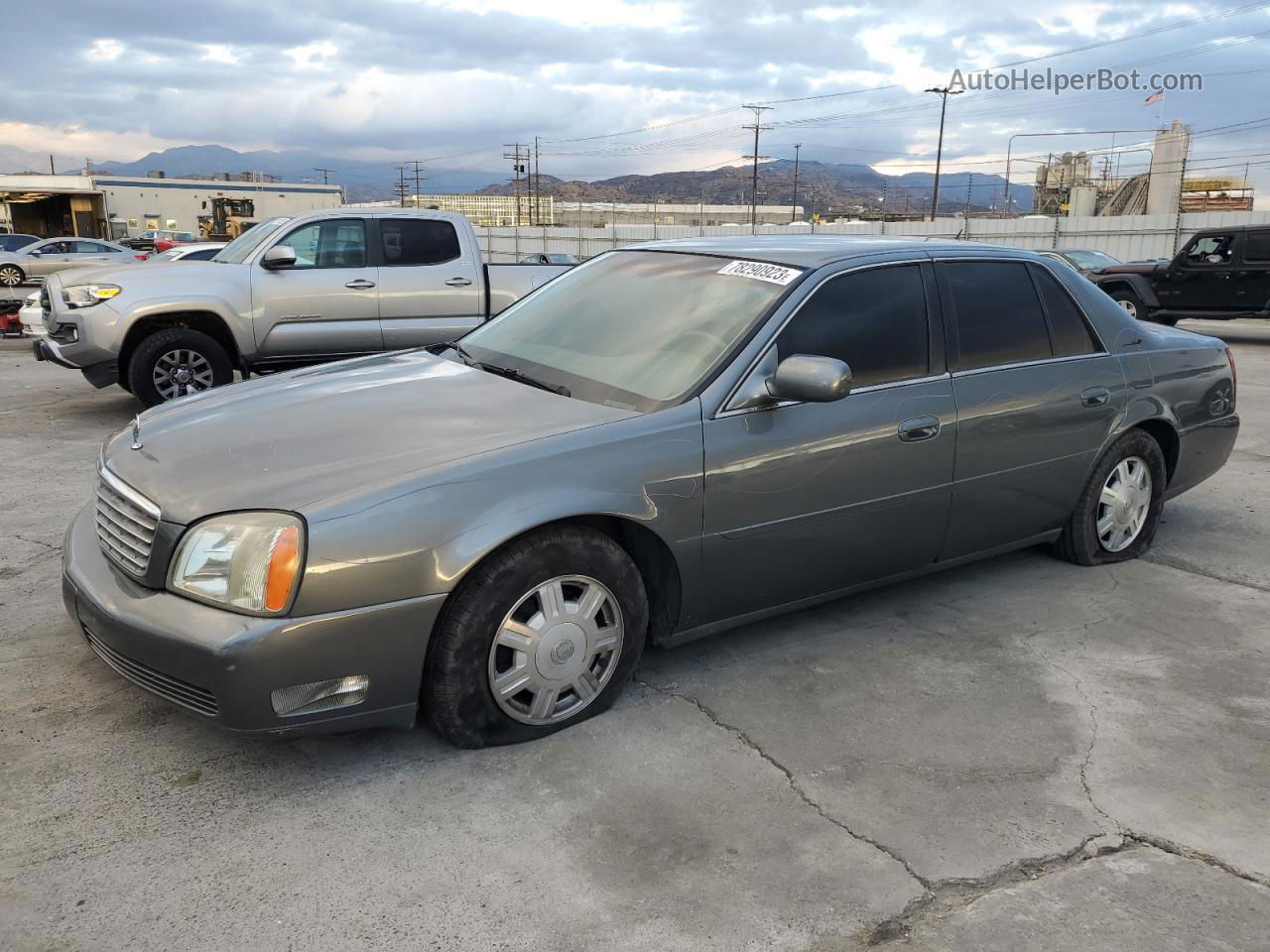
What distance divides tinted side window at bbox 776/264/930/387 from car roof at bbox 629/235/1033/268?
0.13m

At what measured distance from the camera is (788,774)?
3.06m

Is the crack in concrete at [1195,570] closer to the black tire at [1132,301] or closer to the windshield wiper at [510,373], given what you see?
the windshield wiper at [510,373]

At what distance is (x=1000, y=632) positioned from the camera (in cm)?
420

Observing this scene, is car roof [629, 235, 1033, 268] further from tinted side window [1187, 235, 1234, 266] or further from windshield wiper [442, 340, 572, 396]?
tinted side window [1187, 235, 1234, 266]

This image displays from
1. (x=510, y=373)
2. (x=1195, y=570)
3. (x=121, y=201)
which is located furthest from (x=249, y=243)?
(x=121, y=201)

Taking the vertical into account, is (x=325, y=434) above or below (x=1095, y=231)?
below

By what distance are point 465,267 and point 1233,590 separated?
672 centimetres

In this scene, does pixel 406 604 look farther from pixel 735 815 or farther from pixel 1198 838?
pixel 1198 838

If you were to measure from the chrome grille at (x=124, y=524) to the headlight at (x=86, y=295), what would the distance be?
579 centimetres

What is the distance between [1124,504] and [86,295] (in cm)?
794

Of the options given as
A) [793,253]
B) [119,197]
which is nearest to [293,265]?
[793,253]

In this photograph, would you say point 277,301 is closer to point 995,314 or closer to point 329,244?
point 329,244

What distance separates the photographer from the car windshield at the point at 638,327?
355 cm

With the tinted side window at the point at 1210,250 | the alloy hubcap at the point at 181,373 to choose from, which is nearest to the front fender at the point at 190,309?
the alloy hubcap at the point at 181,373
